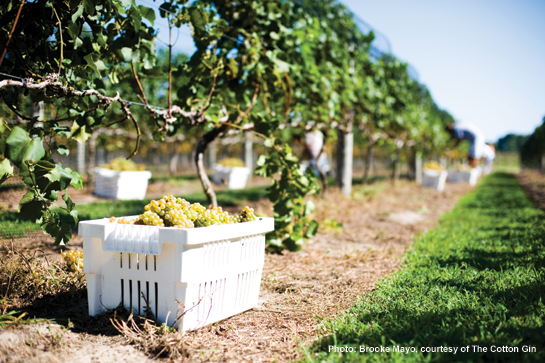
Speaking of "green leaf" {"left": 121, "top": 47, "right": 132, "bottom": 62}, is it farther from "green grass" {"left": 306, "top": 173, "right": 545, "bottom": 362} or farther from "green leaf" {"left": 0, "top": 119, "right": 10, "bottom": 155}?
"green grass" {"left": 306, "top": 173, "right": 545, "bottom": 362}

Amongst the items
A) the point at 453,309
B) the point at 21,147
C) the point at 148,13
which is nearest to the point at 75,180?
the point at 21,147

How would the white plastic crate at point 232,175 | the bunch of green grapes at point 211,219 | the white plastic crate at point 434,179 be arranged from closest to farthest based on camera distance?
the bunch of green grapes at point 211,219
the white plastic crate at point 232,175
the white plastic crate at point 434,179

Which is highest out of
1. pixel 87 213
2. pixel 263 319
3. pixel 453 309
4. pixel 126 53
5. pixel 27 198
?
pixel 126 53

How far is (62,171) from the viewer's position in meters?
2.26

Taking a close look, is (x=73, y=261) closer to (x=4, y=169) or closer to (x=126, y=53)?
(x=4, y=169)

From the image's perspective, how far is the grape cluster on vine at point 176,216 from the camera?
2.36 m

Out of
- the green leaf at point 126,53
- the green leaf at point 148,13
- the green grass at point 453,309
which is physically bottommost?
the green grass at point 453,309

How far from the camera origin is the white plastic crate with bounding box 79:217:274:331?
7.13ft

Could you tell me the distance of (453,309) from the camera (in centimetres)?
244

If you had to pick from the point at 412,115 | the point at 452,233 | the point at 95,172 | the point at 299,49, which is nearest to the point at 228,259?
the point at 299,49

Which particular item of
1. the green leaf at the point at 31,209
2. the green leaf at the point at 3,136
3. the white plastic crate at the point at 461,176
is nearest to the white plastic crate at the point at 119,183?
the green leaf at the point at 31,209

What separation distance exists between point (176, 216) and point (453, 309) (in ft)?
6.06

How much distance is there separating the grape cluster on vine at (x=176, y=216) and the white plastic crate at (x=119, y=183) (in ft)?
21.0

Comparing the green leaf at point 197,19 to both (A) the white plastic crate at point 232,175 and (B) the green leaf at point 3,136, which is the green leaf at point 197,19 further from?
(A) the white plastic crate at point 232,175
